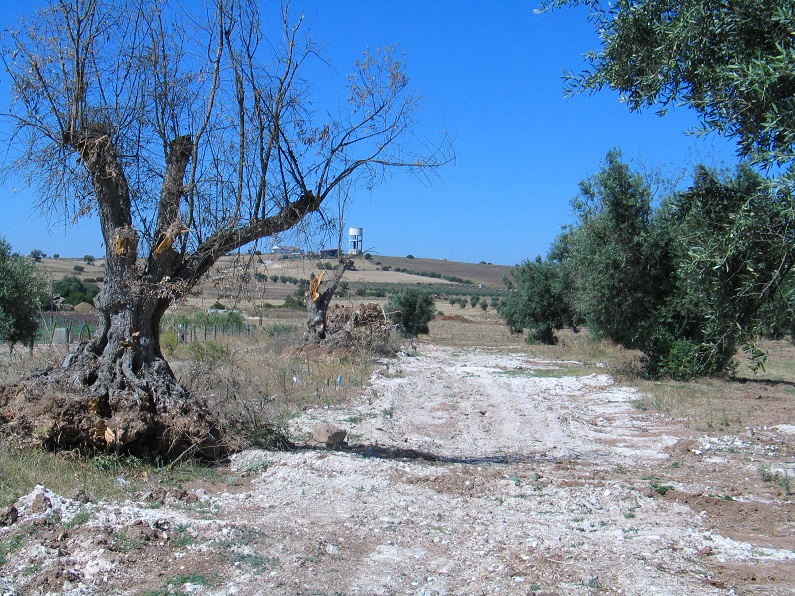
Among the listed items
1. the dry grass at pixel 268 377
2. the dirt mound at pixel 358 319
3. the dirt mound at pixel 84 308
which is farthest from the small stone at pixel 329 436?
the dirt mound at pixel 84 308

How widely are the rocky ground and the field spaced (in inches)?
0.8

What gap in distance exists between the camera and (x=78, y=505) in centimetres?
560

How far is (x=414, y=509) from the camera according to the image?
636 centimetres

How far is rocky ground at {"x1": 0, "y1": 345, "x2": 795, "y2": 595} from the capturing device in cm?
468

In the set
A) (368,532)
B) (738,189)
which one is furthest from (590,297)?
(368,532)

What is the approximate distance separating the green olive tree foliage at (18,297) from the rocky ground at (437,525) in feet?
42.1

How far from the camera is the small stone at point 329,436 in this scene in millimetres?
9086

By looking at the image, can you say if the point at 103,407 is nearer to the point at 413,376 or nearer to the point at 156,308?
the point at 156,308

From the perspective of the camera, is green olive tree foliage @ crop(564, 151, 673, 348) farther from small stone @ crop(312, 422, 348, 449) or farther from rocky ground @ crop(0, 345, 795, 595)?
small stone @ crop(312, 422, 348, 449)

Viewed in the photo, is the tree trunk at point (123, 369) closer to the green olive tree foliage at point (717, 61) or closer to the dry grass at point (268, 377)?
the dry grass at point (268, 377)

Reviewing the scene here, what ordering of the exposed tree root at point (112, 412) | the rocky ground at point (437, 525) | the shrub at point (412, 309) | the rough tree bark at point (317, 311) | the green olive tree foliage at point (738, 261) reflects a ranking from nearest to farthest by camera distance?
the rocky ground at point (437, 525), the green olive tree foliage at point (738, 261), the exposed tree root at point (112, 412), the rough tree bark at point (317, 311), the shrub at point (412, 309)

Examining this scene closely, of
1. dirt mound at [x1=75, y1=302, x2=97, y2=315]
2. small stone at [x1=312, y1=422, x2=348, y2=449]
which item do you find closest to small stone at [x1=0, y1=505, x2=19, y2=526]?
small stone at [x1=312, y1=422, x2=348, y2=449]

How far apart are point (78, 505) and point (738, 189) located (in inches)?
252

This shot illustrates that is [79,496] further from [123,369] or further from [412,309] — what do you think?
[412,309]
